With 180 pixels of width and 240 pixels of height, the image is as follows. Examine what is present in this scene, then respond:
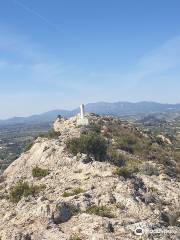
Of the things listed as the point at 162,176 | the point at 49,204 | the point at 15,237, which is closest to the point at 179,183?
the point at 162,176

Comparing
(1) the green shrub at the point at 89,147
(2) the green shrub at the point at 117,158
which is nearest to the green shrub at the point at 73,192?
(2) the green shrub at the point at 117,158

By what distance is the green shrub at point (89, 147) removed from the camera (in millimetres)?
51438

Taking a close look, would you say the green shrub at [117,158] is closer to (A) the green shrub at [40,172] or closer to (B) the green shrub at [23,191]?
(A) the green shrub at [40,172]

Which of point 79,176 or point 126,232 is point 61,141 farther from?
point 126,232

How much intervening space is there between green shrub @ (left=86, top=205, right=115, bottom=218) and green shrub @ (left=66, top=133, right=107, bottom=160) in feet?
63.4

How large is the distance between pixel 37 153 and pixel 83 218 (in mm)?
26966

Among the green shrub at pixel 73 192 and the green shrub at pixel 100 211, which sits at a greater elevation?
the green shrub at pixel 73 192

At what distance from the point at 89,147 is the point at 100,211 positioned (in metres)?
22.0

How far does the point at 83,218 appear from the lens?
29.7 metres

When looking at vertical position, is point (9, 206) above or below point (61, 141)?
below

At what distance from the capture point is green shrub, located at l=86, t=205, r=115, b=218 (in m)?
30.1

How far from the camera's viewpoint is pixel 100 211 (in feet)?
A: 100

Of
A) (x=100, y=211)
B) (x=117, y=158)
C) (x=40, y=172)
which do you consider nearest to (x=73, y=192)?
(x=100, y=211)

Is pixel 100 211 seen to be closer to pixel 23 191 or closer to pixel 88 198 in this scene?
pixel 88 198
